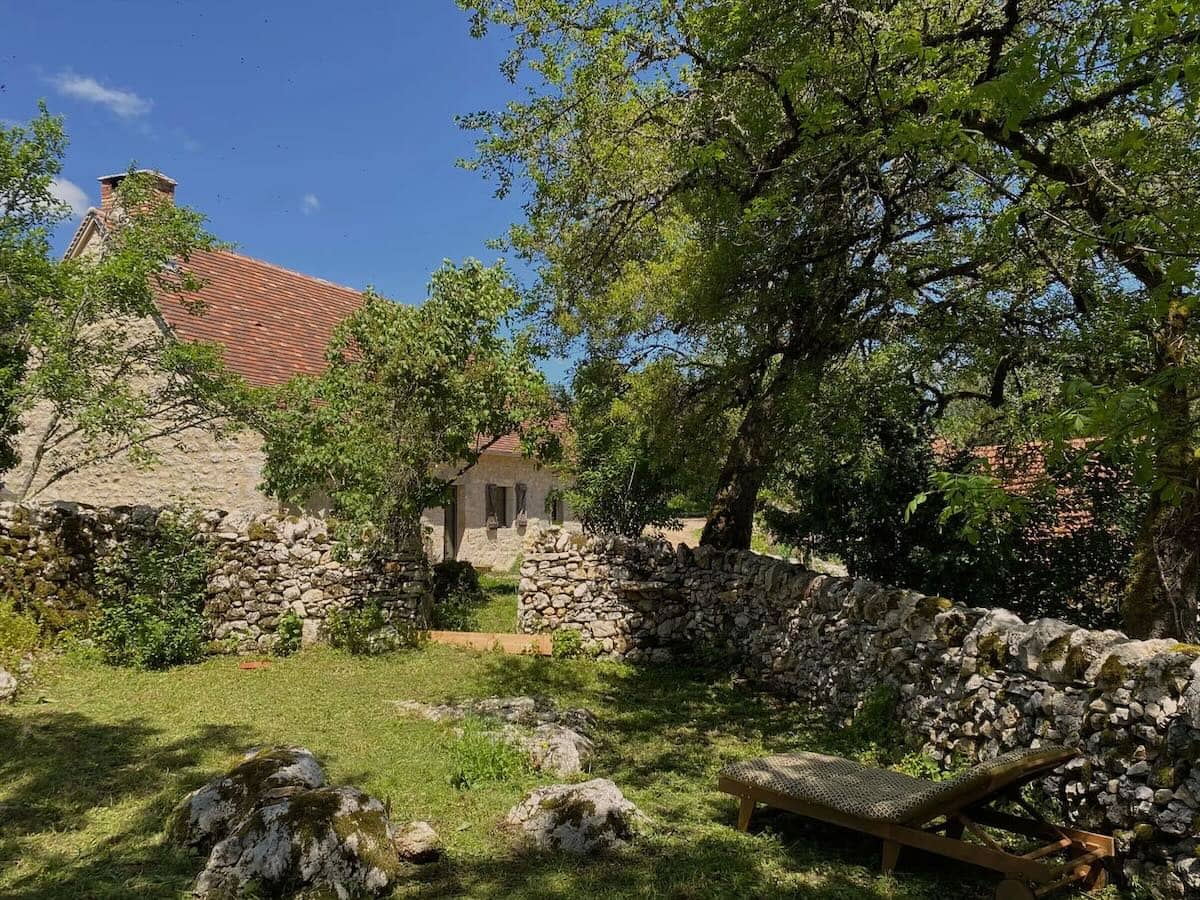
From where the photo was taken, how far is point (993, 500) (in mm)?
4551

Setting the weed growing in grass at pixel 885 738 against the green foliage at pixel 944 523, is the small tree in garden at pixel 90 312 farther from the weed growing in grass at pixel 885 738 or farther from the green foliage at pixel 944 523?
the weed growing in grass at pixel 885 738

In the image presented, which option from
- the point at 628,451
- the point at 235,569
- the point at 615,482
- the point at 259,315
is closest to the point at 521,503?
the point at 615,482

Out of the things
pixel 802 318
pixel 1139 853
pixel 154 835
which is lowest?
pixel 154 835

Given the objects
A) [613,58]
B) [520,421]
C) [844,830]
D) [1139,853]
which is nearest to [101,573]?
[520,421]

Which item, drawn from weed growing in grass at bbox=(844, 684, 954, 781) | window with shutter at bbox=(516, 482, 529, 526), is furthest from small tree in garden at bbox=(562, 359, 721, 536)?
weed growing in grass at bbox=(844, 684, 954, 781)

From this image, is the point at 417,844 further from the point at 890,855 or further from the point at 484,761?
the point at 890,855

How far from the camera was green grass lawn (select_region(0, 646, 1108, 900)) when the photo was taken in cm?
426

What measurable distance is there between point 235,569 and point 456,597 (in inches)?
164

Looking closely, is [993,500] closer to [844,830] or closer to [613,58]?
[844,830]

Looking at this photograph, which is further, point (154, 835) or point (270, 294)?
point (270, 294)

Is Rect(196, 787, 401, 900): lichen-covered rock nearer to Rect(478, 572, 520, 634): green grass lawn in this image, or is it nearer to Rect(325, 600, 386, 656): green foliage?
Rect(325, 600, 386, 656): green foliage

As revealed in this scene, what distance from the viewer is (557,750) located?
20.2ft

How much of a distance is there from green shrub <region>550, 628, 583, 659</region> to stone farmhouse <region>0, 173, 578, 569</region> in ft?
5.15

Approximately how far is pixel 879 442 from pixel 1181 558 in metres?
3.34
